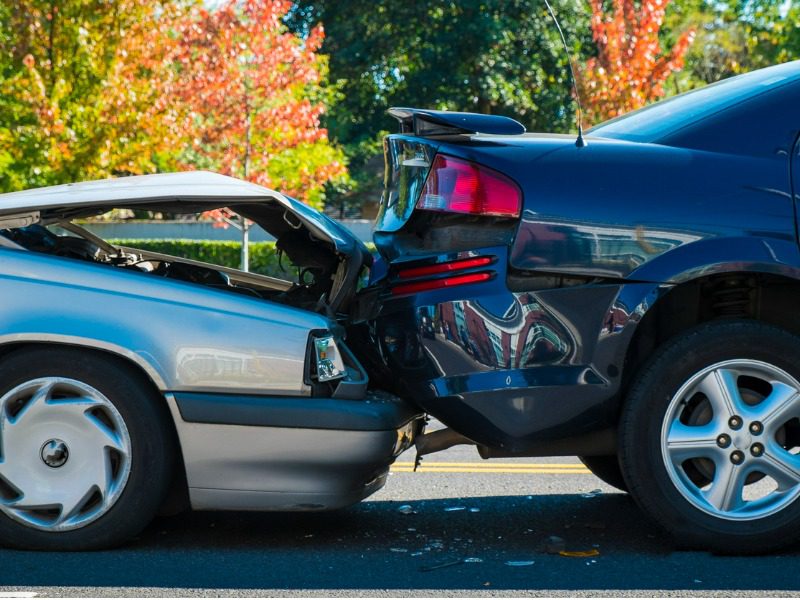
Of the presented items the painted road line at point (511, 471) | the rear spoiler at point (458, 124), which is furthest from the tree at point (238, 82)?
the rear spoiler at point (458, 124)

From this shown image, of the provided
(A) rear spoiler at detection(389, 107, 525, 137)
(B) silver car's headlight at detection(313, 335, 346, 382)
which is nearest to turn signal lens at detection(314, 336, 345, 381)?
(B) silver car's headlight at detection(313, 335, 346, 382)

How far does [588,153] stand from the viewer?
4070 millimetres

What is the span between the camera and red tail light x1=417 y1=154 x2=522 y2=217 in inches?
156

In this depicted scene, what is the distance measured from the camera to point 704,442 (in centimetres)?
398

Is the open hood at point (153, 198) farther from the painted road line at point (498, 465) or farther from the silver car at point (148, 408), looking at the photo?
the painted road line at point (498, 465)

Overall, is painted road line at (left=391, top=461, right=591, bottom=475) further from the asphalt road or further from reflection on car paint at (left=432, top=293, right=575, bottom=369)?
reflection on car paint at (left=432, top=293, right=575, bottom=369)

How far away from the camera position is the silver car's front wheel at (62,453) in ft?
13.1

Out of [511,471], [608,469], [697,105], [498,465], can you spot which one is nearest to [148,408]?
[608,469]

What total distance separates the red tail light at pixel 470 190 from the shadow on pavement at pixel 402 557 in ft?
3.97

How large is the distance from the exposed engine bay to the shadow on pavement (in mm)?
881

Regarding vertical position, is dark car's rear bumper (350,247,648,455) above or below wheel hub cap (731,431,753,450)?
above

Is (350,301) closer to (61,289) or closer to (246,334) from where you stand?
(246,334)

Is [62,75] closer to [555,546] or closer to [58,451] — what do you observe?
[58,451]

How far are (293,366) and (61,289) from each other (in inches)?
32.8
